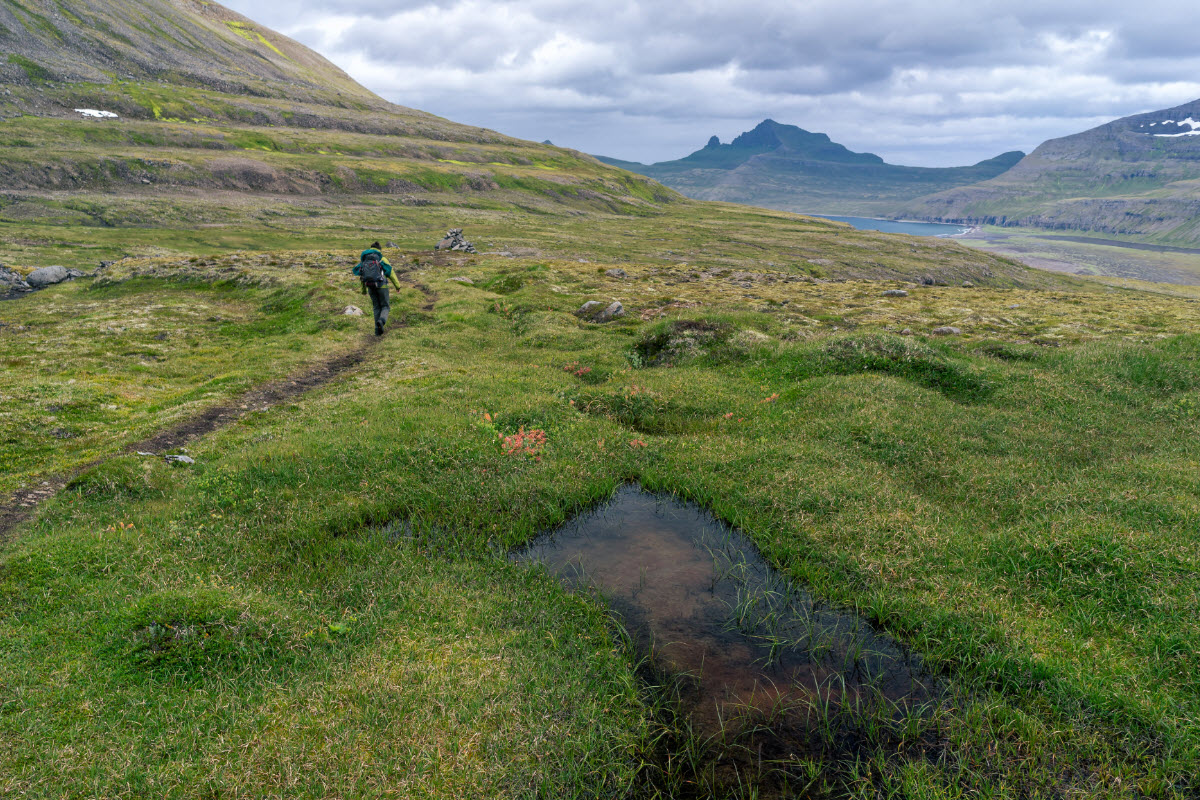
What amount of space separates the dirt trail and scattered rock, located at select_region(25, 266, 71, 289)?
41.1 metres

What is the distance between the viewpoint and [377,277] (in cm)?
3103

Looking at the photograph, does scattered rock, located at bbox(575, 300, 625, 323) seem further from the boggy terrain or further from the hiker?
the hiker

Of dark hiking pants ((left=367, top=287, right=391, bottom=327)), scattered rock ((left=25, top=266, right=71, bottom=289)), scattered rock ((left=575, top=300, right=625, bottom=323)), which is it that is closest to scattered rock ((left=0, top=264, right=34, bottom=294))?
scattered rock ((left=25, top=266, right=71, bottom=289))

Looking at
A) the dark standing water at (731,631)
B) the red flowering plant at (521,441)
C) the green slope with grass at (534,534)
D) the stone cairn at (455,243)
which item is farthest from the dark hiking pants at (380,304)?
the stone cairn at (455,243)

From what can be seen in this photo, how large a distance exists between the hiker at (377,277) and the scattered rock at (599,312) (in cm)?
1237

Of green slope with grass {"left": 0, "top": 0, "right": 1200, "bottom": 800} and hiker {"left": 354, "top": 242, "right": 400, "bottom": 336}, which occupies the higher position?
hiker {"left": 354, "top": 242, "right": 400, "bottom": 336}

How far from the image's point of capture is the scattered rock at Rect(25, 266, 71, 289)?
49.2 metres

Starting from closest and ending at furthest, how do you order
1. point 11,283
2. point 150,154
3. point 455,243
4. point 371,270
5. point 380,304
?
point 371,270
point 380,304
point 11,283
point 455,243
point 150,154

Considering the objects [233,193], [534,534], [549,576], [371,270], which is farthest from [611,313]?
[233,193]

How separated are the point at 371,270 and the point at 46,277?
42.8 meters

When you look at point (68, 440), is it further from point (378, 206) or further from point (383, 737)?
point (378, 206)

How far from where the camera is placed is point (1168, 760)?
22.9 feet

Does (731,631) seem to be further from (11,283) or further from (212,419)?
(11,283)

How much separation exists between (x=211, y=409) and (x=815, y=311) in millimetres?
36748
